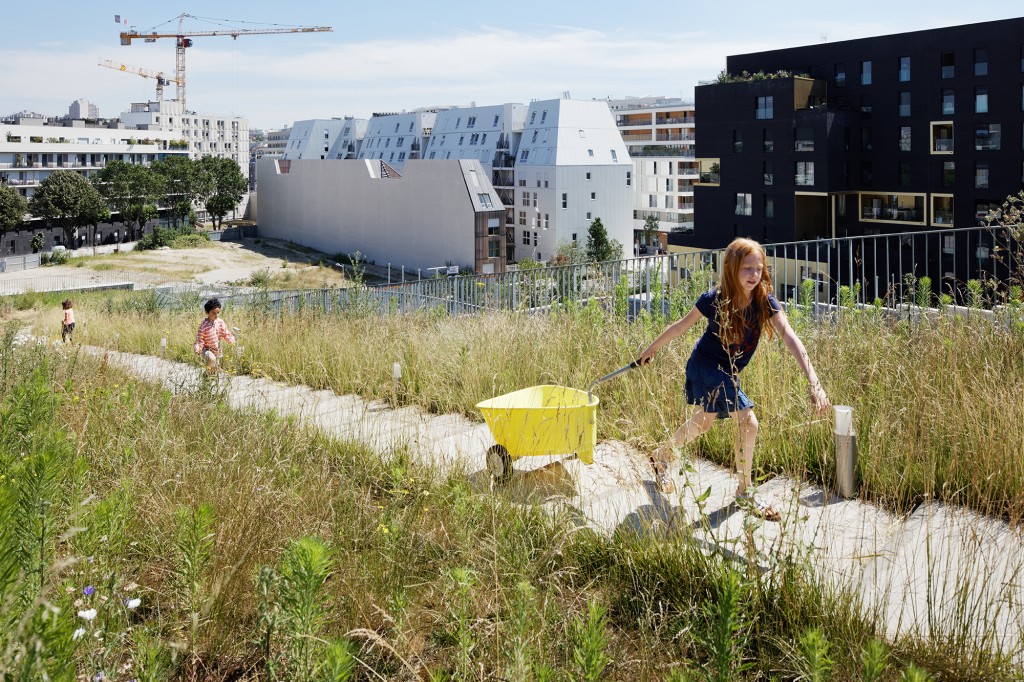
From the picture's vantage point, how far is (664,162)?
86750 mm

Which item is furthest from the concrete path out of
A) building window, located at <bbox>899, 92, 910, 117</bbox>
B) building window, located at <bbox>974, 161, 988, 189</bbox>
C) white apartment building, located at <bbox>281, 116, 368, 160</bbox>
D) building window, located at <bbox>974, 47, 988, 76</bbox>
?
white apartment building, located at <bbox>281, 116, 368, 160</bbox>

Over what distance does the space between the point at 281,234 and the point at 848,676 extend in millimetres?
87634

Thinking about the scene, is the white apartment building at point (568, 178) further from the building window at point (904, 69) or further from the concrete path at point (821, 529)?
the concrete path at point (821, 529)

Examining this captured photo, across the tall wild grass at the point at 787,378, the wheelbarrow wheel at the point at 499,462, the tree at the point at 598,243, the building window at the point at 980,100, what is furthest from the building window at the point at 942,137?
the wheelbarrow wheel at the point at 499,462

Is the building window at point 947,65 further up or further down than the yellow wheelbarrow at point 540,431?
further up

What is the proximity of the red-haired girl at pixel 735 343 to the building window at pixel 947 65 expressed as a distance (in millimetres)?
43966

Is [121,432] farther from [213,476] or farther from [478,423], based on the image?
[478,423]

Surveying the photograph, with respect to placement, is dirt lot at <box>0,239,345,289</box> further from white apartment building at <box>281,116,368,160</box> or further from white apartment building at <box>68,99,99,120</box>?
white apartment building at <box>68,99,99,120</box>

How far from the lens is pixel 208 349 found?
850 cm

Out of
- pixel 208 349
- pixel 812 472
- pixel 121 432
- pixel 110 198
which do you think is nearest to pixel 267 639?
pixel 121 432

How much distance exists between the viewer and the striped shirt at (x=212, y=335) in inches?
336

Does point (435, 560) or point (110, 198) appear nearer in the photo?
point (435, 560)

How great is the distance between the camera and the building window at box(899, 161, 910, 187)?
43156mm

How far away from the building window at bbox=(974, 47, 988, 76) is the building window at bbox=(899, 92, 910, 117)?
3.33 metres
